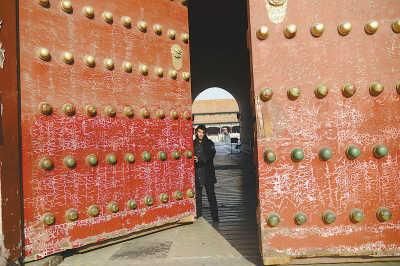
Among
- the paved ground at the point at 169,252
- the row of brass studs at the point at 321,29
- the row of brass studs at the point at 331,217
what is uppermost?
the row of brass studs at the point at 321,29

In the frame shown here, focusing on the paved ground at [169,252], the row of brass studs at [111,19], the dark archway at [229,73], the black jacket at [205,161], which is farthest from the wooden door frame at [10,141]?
the black jacket at [205,161]

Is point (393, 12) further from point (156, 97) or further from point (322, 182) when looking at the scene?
point (156, 97)

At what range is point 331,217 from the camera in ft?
8.88

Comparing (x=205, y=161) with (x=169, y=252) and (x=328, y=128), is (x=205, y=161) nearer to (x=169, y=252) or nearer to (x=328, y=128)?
(x=169, y=252)

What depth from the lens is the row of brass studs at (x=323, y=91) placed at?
270 centimetres

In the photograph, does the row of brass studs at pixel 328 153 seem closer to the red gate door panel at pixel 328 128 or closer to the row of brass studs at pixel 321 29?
the red gate door panel at pixel 328 128

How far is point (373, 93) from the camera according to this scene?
2711 millimetres

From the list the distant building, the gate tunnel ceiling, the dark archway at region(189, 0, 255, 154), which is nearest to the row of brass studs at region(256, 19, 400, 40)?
the dark archway at region(189, 0, 255, 154)

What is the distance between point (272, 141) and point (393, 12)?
1.32 metres

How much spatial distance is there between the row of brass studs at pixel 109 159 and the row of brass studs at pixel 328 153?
1.55 m

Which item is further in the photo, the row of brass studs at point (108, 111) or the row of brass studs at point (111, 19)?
the row of brass studs at point (111, 19)

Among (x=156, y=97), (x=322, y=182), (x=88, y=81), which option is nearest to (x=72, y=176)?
(x=88, y=81)

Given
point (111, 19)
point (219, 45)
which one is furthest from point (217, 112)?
point (111, 19)

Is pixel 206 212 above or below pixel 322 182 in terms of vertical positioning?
below
